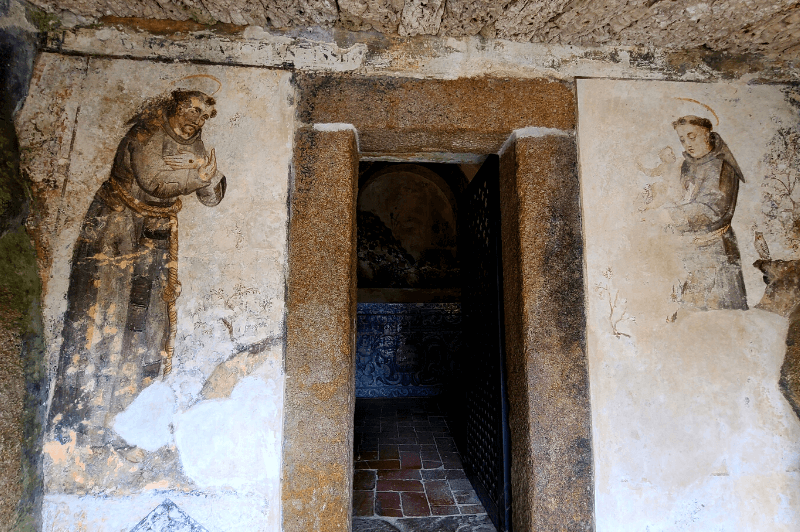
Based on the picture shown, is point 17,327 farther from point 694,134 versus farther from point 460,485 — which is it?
point 694,134

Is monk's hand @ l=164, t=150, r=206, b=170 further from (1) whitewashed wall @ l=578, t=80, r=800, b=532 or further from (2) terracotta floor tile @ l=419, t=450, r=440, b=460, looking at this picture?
(2) terracotta floor tile @ l=419, t=450, r=440, b=460

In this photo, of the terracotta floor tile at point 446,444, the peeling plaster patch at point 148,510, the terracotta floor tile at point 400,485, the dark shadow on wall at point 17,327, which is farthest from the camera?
the terracotta floor tile at point 446,444

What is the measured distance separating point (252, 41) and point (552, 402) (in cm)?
249

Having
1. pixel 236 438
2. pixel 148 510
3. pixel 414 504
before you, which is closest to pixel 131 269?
pixel 236 438

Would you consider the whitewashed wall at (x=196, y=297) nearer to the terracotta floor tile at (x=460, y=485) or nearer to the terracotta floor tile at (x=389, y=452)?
the terracotta floor tile at (x=460, y=485)

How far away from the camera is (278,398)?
2.05m

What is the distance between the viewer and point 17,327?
72.4 inches

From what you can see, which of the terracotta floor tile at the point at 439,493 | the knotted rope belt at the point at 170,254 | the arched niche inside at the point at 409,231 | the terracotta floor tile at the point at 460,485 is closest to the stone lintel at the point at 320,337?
the knotted rope belt at the point at 170,254

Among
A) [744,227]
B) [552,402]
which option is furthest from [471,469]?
[744,227]

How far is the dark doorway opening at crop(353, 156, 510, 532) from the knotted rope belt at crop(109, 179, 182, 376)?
1.58 meters

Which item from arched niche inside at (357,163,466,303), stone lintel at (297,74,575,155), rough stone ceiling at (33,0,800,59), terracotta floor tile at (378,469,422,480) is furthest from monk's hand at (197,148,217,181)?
arched niche inside at (357,163,466,303)

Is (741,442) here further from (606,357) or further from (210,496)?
(210,496)

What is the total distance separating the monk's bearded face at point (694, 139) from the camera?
2.33 meters

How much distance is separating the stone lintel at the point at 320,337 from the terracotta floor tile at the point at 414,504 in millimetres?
833
